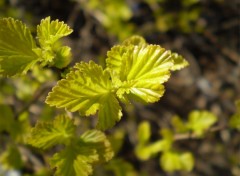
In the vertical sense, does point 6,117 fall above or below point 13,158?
above

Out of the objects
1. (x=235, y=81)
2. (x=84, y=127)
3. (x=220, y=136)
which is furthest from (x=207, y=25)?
(x=84, y=127)

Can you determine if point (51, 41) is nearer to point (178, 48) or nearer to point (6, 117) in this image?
point (6, 117)

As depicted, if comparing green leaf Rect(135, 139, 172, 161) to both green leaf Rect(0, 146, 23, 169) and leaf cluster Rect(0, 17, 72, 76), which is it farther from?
leaf cluster Rect(0, 17, 72, 76)

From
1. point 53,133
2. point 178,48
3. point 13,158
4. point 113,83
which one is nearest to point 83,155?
point 53,133

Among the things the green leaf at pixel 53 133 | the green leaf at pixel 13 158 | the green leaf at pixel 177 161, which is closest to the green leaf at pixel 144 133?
the green leaf at pixel 177 161

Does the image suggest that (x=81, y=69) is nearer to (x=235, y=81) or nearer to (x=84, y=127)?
(x=84, y=127)
